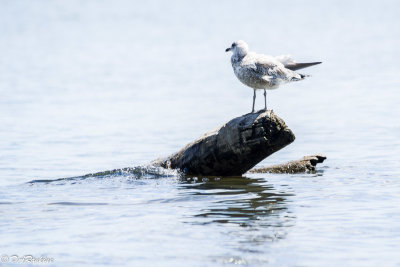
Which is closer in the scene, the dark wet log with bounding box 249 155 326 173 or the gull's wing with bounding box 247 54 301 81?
the gull's wing with bounding box 247 54 301 81

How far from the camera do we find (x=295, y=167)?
12.2 m

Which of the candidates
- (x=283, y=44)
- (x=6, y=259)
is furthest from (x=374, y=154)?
(x=283, y=44)

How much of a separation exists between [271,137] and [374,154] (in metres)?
4.38

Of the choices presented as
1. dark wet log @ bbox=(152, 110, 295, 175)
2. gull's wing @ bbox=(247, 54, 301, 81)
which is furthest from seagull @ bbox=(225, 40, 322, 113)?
dark wet log @ bbox=(152, 110, 295, 175)

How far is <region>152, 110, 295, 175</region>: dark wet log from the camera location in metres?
10.1

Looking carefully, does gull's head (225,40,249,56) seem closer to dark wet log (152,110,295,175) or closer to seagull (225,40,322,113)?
seagull (225,40,322,113)

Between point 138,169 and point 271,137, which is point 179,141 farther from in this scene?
point 271,137

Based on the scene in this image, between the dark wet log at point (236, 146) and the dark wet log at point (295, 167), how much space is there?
3.31 feet

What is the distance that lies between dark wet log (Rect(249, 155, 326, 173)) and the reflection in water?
741mm

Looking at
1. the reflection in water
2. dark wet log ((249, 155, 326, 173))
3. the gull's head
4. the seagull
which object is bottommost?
the reflection in water

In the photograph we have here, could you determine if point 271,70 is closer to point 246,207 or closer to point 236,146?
point 236,146

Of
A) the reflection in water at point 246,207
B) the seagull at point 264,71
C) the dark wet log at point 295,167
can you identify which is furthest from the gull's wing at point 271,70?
the dark wet log at point 295,167

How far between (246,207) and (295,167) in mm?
2844

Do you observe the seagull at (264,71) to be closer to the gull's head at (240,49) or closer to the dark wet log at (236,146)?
the gull's head at (240,49)
